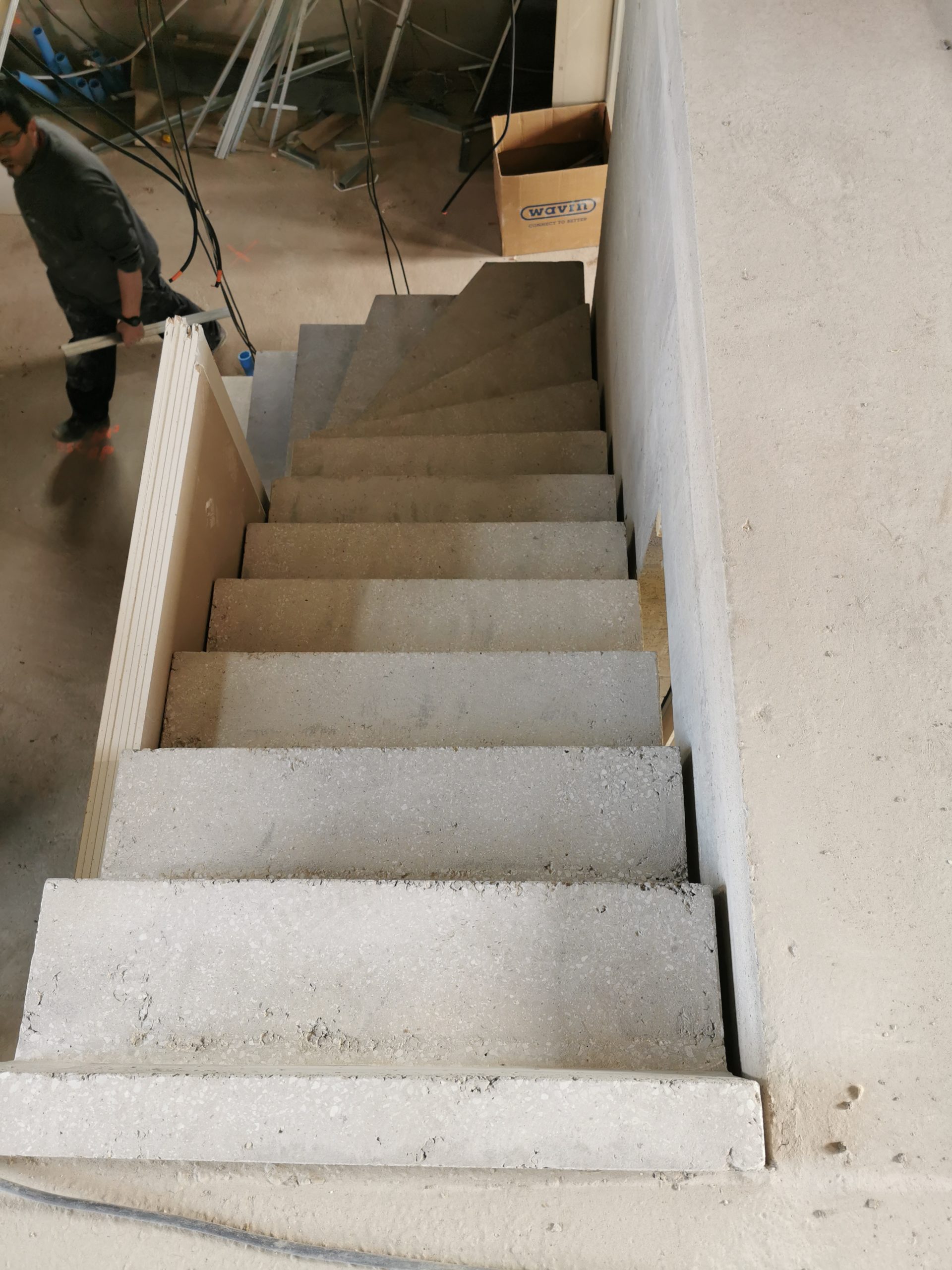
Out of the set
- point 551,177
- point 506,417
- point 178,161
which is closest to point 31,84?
point 178,161

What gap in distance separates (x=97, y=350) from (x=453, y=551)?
107 inches

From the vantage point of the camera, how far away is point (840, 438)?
1.56 metres

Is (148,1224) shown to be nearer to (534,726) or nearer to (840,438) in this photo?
(534,726)

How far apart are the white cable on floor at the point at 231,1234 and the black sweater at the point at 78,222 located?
3.84 meters

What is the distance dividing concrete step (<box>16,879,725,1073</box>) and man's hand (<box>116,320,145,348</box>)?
11.2ft

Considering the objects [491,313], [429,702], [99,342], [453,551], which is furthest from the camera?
[99,342]

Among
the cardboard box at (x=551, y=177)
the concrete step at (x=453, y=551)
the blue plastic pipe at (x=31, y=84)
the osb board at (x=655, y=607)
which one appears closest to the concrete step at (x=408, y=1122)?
the osb board at (x=655, y=607)

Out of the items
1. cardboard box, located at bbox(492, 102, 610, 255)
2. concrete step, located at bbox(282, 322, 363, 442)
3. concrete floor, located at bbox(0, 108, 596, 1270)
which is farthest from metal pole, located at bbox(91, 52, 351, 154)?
concrete step, located at bbox(282, 322, 363, 442)

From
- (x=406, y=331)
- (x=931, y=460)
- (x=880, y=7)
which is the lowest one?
(x=406, y=331)

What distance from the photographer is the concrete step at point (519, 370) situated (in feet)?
12.1

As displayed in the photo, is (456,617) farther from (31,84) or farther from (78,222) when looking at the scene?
(31,84)

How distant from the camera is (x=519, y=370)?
3758mm

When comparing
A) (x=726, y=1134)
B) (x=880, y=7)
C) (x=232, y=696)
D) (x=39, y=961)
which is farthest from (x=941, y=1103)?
(x=880, y=7)

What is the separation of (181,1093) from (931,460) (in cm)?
155
